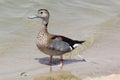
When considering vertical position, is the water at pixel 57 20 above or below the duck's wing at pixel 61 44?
below

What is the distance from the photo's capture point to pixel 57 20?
11797 millimetres

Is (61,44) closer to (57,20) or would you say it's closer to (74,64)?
(74,64)

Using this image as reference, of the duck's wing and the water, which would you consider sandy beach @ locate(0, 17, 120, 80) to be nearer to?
the duck's wing

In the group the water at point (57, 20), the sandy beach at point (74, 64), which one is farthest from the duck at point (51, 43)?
the water at point (57, 20)

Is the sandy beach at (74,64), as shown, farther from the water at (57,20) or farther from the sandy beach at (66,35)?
the water at (57,20)

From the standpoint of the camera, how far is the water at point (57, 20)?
32.7 feet

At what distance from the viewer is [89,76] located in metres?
7.49

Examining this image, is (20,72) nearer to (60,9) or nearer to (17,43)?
(17,43)

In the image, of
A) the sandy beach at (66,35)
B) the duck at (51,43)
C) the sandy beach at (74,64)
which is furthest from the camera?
the duck at (51,43)

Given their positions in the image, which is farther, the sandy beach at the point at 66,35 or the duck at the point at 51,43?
the duck at the point at 51,43

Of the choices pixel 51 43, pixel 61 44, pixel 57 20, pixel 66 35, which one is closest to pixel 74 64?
pixel 61 44

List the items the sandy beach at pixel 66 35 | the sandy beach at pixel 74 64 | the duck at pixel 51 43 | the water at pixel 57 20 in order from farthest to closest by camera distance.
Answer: the water at pixel 57 20, the duck at pixel 51 43, the sandy beach at pixel 66 35, the sandy beach at pixel 74 64

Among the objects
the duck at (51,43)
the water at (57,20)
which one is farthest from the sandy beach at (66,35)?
the duck at (51,43)

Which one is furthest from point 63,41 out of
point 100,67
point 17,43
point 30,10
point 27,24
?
point 30,10
